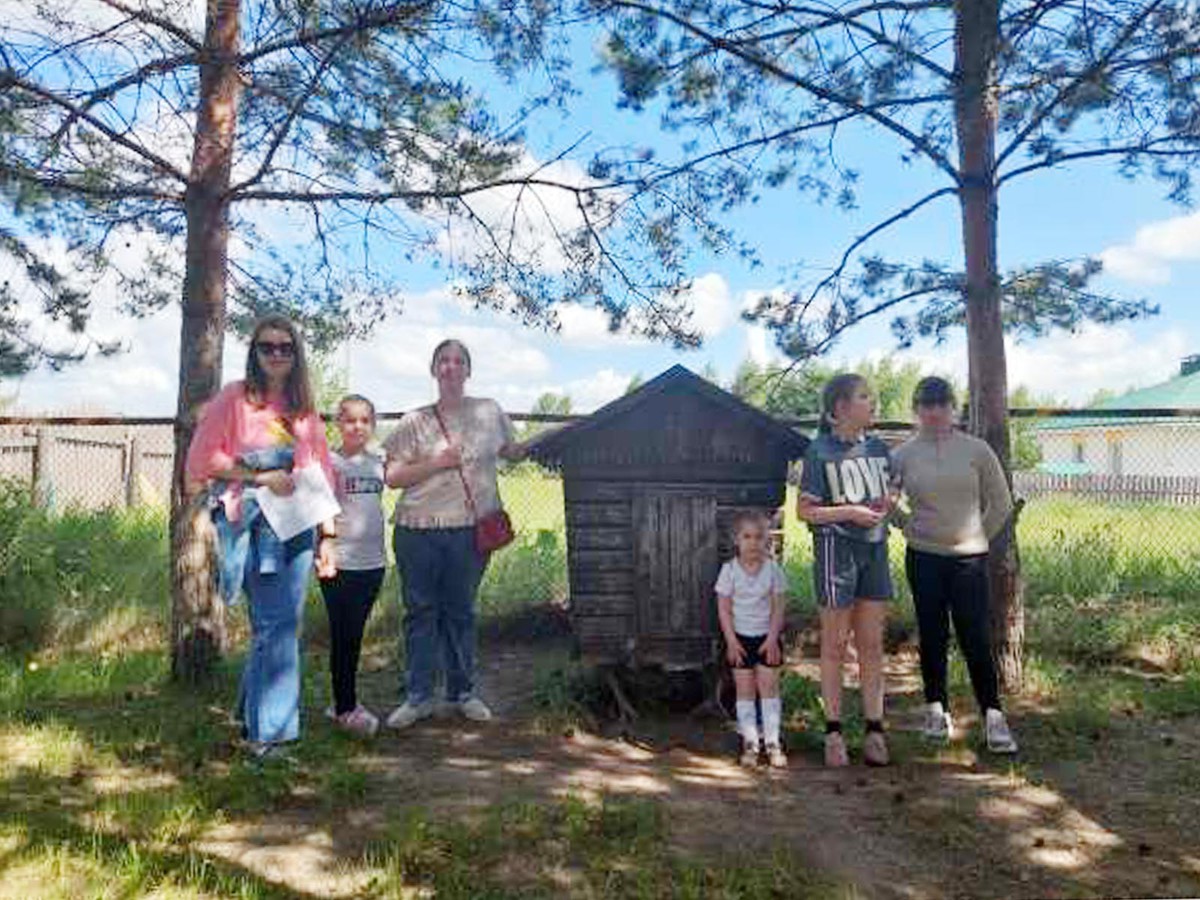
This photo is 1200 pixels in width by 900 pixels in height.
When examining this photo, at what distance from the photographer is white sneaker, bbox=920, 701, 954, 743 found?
4.94 metres

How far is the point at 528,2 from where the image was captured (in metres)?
5.94

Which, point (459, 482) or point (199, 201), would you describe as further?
point (199, 201)

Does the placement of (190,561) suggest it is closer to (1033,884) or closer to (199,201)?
(199,201)

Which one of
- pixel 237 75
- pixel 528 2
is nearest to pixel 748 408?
pixel 528 2

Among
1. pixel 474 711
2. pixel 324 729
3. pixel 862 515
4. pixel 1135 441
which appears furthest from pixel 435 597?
pixel 1135 441

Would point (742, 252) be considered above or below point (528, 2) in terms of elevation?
below

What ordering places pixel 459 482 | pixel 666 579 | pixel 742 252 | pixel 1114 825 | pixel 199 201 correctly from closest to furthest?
pixel 1114 825 < pixel 459 482 < pixel 666 579 < pixel 199 201 < pixel 742 252

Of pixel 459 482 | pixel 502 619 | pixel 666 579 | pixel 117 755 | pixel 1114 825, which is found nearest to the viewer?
pixel 1114 825

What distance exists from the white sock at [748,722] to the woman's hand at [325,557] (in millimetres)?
2110

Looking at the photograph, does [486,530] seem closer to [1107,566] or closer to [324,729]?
[324,729]

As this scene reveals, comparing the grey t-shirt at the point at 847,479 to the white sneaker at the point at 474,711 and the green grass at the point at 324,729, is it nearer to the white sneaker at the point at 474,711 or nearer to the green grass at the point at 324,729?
the green grass at the point at 324,729

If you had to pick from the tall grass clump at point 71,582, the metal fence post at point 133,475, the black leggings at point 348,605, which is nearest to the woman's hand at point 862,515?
the black leggings at point 348,605

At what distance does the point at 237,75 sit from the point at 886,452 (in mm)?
4493

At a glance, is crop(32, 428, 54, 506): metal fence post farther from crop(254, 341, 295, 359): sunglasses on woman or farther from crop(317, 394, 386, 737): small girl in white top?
crop(254, 341, 295, 359): sunglasses on woman
